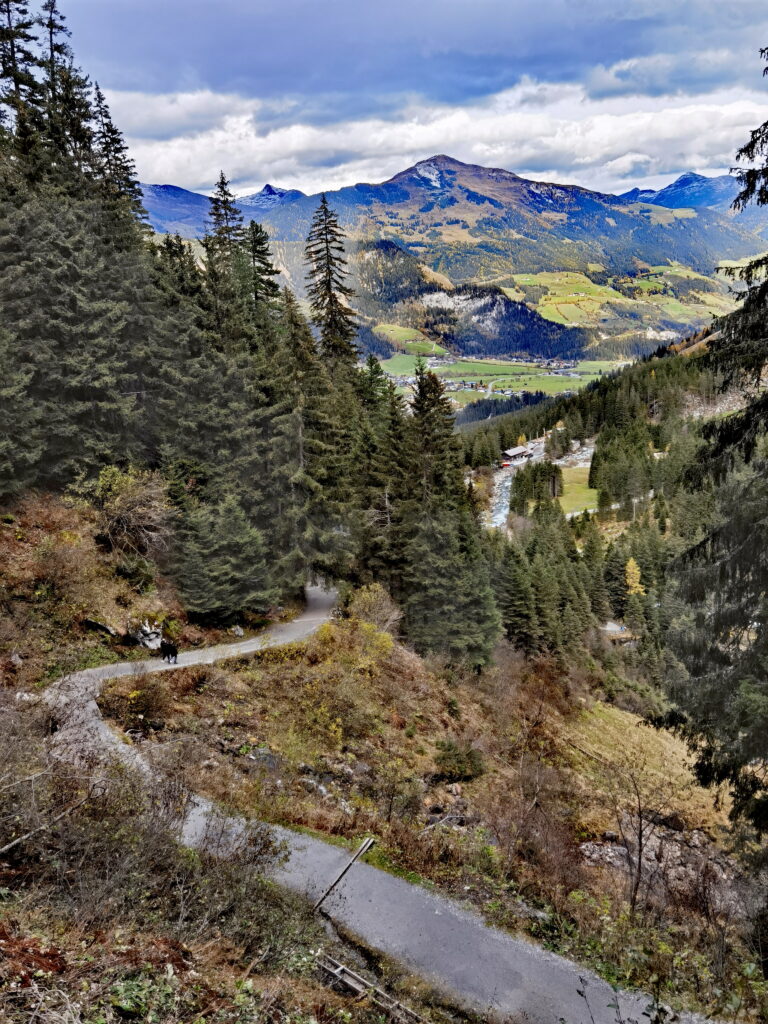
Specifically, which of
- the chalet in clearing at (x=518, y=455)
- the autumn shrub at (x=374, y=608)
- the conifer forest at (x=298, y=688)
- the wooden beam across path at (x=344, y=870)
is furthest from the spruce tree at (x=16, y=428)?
the chalet in clearing at (x=518, y=455)

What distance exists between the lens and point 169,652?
20.4 metres

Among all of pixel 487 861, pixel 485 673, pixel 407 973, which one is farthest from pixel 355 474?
pixel 407 973

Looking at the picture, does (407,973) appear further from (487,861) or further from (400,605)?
(400,605)

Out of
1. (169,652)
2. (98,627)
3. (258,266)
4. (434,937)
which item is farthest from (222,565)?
(258,266)

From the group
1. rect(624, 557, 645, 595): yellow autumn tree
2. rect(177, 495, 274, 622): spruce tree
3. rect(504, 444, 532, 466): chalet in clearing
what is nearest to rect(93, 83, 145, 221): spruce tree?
rect(177, 495, 274, 622): spruce tree

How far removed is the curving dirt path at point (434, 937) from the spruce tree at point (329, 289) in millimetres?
35542

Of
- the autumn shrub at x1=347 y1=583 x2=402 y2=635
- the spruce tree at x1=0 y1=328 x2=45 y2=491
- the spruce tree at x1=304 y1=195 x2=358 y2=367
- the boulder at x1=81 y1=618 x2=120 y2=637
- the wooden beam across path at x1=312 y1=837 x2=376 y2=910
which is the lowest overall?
the autumn shrub at x1=347 y1=583 x2=402 y2=635

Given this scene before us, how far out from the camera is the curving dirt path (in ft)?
29.3

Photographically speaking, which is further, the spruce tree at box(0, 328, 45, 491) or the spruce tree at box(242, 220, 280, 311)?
the spruce tree at box(242, 220, 280, 311)

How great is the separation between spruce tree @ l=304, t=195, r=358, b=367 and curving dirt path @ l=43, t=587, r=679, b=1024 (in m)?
35.5

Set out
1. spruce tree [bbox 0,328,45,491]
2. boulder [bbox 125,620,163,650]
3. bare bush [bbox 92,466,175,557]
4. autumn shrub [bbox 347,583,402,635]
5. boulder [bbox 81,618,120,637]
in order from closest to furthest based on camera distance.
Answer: boulder [bbox 81,618,120,637] < boulder [bbox 125,620,163,650] < spruce tree [bbox 0,328,45,491] < bare bush [bbox 92,466,175,557] < autumn shrub [bbox 347,583,402,635]

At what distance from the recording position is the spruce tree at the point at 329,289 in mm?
41875

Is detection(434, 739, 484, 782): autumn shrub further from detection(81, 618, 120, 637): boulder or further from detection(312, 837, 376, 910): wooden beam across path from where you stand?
detection(81, 618, 120, 637): boulder

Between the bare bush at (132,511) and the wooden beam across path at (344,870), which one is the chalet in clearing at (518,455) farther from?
the wooden beam across path at (344,870)
